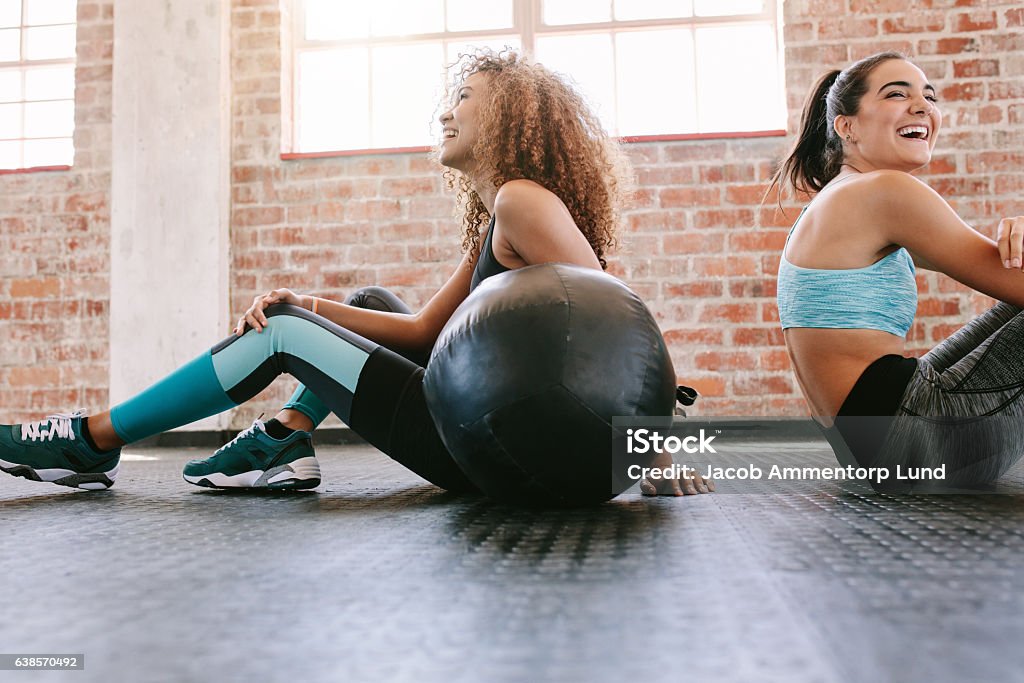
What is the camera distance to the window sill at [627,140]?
15.2 ft

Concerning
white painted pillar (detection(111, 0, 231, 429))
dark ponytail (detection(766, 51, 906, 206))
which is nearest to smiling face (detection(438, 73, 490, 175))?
dark ponytail (detection(766, 51, 906, 206))

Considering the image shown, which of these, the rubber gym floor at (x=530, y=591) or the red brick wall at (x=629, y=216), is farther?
the red brick wall at (x=629, y=216)

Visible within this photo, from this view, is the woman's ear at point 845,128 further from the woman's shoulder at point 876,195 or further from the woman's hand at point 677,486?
the woman's hand at point 677,486

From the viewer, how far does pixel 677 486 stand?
5.91 ft

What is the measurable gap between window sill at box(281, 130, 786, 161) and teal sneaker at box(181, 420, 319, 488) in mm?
3049

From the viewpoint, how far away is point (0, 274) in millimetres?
5059

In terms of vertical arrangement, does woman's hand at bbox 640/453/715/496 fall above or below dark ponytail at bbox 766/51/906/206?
below

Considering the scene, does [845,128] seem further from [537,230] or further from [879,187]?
[537,230]

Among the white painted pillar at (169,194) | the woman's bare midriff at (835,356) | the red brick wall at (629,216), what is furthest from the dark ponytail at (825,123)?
the white painted pillar at (169,194)

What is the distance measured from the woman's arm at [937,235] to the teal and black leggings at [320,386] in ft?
3.21

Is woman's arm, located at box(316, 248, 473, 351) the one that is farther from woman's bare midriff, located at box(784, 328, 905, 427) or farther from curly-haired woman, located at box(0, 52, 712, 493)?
woman's bare midriff, located at box(784, 328, 905, 427)

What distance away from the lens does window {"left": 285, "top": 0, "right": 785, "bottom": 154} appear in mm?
4824

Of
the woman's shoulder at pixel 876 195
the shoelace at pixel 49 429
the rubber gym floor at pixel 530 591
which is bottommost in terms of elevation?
the rubber gym floor at pixel 530 591

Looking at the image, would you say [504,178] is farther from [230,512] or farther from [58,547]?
[58,547]
